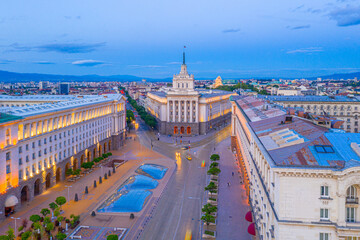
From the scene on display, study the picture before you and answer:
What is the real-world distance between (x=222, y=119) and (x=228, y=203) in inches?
4363

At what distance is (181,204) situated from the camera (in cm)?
5916

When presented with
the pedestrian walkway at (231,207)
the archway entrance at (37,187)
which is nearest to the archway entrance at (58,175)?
the archway entrance at (37,187)

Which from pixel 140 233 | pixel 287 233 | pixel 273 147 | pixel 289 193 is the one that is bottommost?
pixel 140 233

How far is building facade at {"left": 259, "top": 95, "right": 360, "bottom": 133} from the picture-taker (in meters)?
112

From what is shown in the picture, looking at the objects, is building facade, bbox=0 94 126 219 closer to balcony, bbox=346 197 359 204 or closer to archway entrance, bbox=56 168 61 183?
archway entrance, bbox=56 168 61 183

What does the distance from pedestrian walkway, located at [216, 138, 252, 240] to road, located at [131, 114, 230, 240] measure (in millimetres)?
3718

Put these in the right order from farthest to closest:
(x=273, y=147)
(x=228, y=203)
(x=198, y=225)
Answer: (x=228, y=203), (x=198, y=225), (x=273, y=147)

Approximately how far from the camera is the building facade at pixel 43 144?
5347 centimetres

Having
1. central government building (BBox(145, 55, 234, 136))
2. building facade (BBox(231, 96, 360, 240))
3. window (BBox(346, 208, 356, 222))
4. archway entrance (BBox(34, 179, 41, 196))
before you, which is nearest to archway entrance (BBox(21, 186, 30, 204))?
archway entrance (BBox(34, 179, 41, 196))

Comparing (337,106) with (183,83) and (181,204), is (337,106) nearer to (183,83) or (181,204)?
(183,83)

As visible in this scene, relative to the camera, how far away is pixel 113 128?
108500mm

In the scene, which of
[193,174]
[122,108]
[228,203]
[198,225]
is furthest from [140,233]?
[122,108]

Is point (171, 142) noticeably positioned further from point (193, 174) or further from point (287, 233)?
point (287, 233)

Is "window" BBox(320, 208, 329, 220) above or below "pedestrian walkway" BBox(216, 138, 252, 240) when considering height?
above
